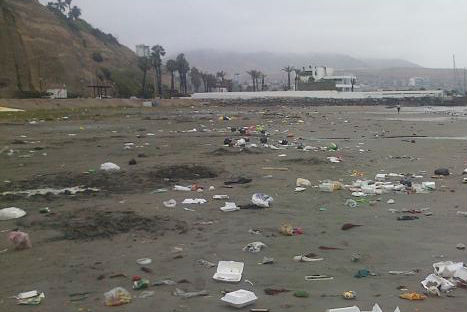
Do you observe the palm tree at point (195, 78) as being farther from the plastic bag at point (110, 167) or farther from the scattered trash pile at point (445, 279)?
the scattered trash pile at point (445, 279)

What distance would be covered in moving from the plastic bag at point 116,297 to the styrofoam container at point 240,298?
753 millimetres

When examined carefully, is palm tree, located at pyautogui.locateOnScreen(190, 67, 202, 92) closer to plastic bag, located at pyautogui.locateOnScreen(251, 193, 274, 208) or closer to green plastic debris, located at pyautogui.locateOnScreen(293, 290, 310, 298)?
plastic bag, located at pyautogui.locateOnScreen(251, 193, 274, 208)

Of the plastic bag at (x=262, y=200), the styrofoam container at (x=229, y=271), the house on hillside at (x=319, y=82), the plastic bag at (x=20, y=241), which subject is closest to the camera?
the styrofoam container at (x=229, y=271)

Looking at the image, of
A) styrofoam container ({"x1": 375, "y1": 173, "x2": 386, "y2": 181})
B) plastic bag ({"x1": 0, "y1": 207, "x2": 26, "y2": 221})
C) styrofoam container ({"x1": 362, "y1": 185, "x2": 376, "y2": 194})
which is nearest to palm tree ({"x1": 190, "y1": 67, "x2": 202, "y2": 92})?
styrofoam container ({"x1": 375, "y1": 173, "x2": 386, "y2": 181})

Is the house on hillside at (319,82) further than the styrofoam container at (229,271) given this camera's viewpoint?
Yes

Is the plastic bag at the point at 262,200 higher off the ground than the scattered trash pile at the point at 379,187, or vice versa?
the plastic bag at the point at 262,200

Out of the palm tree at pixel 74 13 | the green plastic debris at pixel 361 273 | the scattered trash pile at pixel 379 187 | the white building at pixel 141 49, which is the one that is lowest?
the scattered trash pile at pixel 379 187

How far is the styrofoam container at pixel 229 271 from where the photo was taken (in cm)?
451

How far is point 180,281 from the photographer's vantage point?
178 inches

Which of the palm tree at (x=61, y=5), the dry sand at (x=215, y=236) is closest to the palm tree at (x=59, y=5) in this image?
the palm tree at (x=61, y=5)

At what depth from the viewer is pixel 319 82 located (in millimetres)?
127750

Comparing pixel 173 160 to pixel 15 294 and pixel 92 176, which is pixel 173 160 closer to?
pixel 92 176

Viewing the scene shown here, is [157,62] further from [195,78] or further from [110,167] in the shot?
[110,167]

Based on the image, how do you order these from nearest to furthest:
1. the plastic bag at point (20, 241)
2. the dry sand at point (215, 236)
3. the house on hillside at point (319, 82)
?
1. the dry sand at point (215, 236)
2. the plastic bag at point (20, 241)
3. the house on hillside at point (319, 82)
